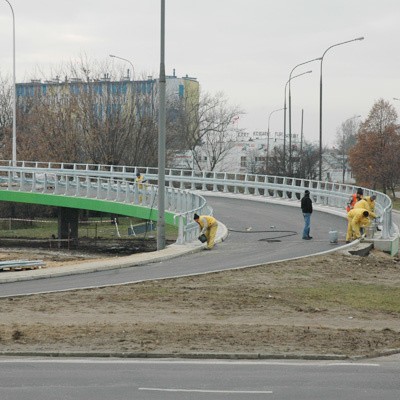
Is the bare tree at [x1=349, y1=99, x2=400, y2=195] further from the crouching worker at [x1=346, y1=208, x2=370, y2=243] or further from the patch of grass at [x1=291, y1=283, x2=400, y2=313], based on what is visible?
the patch of grass at [x1=291, y1=283, x2=400, y2=313]

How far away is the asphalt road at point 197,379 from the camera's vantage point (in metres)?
10.9

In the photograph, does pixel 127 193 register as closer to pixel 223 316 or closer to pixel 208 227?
pixel 208 227

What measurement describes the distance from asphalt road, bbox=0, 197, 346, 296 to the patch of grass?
3.62 metres

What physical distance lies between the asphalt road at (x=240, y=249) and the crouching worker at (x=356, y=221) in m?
0.84

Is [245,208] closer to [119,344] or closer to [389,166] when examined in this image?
[119,344]

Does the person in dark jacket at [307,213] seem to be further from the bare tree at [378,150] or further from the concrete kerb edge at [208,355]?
the bare tree at [378,150]

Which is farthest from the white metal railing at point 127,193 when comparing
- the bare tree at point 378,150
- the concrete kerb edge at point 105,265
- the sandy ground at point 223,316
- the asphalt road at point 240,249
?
the bare tree at point 378,150

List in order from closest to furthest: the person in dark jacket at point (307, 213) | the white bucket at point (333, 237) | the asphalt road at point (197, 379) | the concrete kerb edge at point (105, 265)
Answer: the asphalt road at point (197, 379) → the concrete kerb edge at point (105, 265) → the white bucket at point (333, 237) → the person in dark jacket at point (307, 213)

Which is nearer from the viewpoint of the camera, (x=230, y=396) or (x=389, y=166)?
(x=230, y=396)

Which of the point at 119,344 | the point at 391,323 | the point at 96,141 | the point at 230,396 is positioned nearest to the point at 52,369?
the point at 119,344

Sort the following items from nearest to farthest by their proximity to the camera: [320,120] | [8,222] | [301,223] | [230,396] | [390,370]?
[230,396], [390,370], [301,223], [320,120], [8,222]

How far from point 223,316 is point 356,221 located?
13813 millimetres

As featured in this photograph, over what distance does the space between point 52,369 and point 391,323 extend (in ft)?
22.3

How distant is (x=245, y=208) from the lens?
1842 inches
